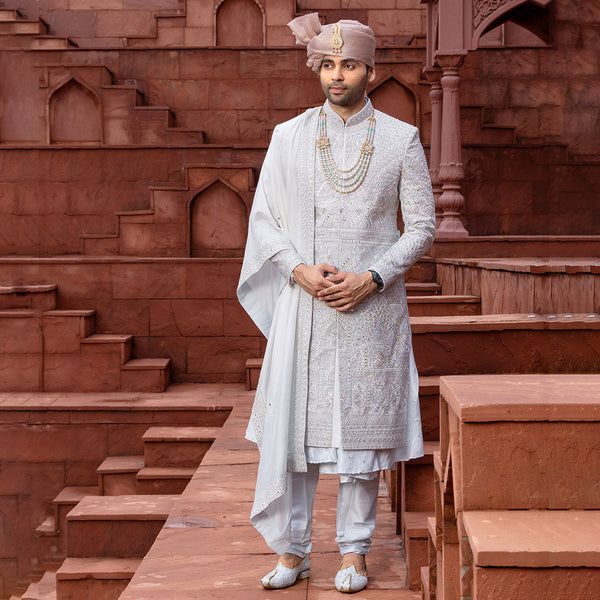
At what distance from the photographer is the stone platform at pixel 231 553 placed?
3.19 meters

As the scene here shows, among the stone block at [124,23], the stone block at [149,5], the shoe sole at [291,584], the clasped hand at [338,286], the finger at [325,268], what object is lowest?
the shoe sole at [291,584]

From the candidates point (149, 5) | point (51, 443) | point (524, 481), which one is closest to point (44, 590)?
point (51, 443)

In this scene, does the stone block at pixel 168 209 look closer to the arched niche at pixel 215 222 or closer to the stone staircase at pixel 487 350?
the arched niche at pixel 215 222

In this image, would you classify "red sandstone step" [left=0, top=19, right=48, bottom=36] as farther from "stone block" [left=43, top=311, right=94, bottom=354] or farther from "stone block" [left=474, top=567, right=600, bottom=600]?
"stone block" [left=474, top=567, right=600, bottom=600]

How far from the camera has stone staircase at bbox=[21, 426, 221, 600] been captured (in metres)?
4.63

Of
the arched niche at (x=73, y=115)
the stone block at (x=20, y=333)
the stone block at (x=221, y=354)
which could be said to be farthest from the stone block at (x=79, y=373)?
the arched niche at (x=73, y=115)

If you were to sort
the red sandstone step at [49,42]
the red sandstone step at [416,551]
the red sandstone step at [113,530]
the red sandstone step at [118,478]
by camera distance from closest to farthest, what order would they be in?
the red sandstone step at [416,551] < the red sandstone step at [113,530] < the red sandstone step at [118,478] < the red sandstone step at [49,42]

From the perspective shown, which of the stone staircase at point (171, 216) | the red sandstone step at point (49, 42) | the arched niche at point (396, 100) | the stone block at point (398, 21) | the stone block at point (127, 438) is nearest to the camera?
the stone block at point (127, 438)

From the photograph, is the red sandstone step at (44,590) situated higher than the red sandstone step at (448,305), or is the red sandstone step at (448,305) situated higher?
the red sandstone step at (448,305)

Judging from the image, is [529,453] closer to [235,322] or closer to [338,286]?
[338,286]

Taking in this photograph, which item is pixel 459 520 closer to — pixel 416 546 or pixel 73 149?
pixel 416 546

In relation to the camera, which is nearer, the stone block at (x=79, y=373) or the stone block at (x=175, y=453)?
the stone block at (x=175, y=453)

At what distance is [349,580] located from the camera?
121 inches

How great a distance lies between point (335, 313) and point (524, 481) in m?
1.05
